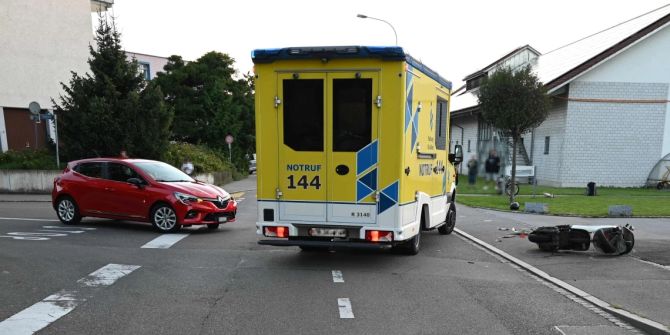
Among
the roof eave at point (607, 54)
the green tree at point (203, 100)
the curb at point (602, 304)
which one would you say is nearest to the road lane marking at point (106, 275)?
the curb at point (602, 304)

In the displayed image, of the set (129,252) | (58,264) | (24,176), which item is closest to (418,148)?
(129,252)

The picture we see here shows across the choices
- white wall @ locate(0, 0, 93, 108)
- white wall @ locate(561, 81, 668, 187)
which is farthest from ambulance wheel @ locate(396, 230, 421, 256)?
white wall @ locate(0, 0, 93, 108)

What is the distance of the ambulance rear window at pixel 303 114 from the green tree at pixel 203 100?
2556 cm

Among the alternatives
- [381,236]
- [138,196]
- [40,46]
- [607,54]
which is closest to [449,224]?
[381,236]

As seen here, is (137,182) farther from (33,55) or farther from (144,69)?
(33,55)

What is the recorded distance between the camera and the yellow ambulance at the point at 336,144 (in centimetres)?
705

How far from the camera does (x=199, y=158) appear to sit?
26922 mm

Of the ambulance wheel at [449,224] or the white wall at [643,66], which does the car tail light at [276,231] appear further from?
the white wall at [643,66]

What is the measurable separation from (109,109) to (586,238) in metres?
18.2

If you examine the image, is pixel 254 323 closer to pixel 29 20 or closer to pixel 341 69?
pixel 341 69

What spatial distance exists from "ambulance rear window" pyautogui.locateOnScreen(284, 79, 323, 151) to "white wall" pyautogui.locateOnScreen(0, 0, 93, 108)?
935 inches

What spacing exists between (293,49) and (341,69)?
0.76 meters

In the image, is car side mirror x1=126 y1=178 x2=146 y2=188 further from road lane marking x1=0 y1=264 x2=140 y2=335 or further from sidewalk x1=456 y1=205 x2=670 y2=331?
sidewalk x1=456 y1=205 x2=670 y2=331

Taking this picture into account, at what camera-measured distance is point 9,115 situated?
25.3m
